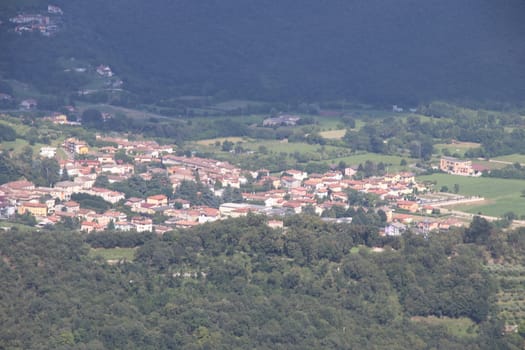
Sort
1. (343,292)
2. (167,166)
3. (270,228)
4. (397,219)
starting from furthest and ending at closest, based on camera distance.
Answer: (167,166)
(397,219)
(270,228)
(343,292)

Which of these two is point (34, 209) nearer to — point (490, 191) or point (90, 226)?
point (90, 226)

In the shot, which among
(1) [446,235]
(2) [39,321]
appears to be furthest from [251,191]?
(2) [39,321]

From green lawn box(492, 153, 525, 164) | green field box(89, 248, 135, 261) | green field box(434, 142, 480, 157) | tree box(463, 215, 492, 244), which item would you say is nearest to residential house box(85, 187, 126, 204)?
green field box(89, 248, 135, 261)

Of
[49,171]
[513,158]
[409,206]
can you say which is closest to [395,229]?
[409,206]

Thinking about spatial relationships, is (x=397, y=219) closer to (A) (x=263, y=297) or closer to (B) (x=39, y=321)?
(A) (x=263, y=297)

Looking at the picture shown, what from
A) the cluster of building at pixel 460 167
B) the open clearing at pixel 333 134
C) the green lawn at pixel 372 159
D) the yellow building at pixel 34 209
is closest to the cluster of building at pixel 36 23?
the open clearing at pixel 333 134

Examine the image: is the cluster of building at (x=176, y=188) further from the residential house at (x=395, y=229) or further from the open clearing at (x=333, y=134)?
the open clearing at (x=333, y=134)

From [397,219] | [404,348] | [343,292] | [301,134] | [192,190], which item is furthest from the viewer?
[301,134]
